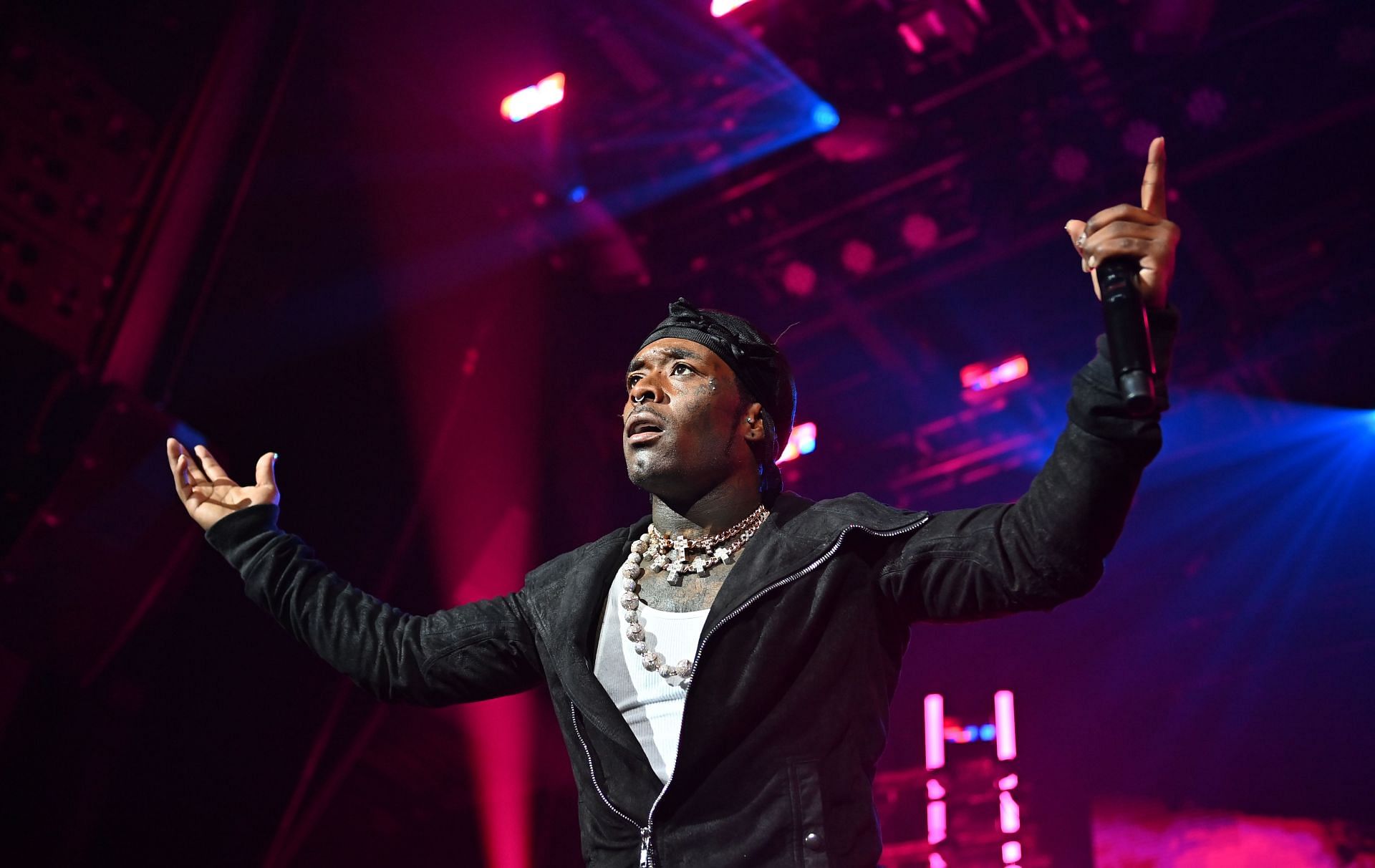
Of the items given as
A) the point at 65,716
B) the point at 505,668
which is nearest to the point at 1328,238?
the point at 505,668

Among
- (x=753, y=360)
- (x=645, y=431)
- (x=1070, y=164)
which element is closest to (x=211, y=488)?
(x=645, y=431)

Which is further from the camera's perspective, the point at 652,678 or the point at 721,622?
the point at 652,678

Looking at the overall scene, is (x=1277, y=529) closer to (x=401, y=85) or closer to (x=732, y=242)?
(x=732, y=242)

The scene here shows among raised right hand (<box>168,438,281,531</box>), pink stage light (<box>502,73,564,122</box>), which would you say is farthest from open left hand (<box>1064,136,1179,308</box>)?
pink stage light (<box>502,73,564,122</box>)

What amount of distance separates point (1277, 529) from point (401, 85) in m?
4.76

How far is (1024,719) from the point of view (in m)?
6.15

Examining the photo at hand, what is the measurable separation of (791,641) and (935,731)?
4.48 metres

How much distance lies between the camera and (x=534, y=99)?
19.1 ft

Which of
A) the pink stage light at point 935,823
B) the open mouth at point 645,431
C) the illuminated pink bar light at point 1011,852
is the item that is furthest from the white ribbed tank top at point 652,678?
the pink stage light at point 935,823

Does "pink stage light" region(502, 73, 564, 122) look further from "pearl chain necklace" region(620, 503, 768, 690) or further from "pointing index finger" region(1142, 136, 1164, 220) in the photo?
"pointing index finger" region(1142, 136, 1164, 220)

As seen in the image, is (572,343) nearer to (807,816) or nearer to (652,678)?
(652,678)

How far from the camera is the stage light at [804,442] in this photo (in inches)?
270

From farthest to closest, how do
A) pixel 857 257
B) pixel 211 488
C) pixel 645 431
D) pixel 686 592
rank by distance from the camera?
pixel 857 257
pixel 211 488
pixel 645 431
pixel 686 592

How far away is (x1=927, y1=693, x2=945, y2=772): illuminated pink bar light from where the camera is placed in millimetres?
6188
